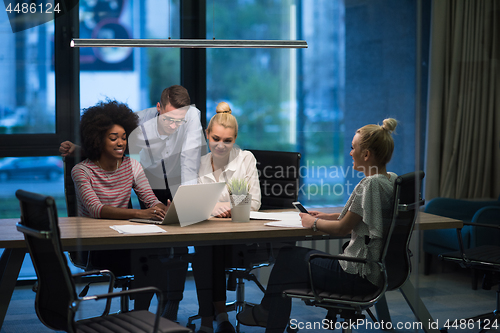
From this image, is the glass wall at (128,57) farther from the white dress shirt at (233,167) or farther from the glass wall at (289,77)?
the white dress shirt at (233,167)

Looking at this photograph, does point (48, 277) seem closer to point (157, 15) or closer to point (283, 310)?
point (283, 310)

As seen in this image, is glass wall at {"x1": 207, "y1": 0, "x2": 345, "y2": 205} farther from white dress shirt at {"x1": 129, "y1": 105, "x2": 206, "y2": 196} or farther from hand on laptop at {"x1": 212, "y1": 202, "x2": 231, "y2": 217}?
hand on laptop at {"x1": 212, "y1": 202, "x2": 231, "y2": 217}

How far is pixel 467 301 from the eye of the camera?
3014 millimetres

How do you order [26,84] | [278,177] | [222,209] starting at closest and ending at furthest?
[26,84] < [222,209] < [278,177]

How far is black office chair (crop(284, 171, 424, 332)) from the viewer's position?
2160mm

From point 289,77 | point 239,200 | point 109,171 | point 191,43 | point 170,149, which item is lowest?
point 239,200

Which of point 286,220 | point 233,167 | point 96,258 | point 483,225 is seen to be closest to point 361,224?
point 286,220

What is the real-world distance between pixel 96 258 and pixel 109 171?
488 millimetres

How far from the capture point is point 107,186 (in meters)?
2.64

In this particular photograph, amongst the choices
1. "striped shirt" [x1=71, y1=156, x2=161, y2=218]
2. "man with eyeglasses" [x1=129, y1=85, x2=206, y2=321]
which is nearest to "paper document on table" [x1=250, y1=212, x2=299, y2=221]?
"man with eyeglasses" [x1=129, y1=85, x2=206, y2=321]

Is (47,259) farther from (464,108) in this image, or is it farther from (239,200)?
(464,108)

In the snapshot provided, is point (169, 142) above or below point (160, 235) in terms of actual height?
above

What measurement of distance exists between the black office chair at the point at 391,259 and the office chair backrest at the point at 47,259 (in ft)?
3.46

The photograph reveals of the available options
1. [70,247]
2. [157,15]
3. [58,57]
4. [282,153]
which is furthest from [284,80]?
[70,247]
